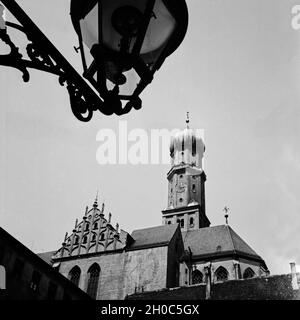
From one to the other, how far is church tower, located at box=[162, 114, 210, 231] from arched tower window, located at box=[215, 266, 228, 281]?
12.6 m

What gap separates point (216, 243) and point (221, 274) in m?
4.10

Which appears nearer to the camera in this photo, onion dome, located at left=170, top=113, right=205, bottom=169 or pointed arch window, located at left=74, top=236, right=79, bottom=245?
pointed arch window, located at left=74, top=236, right=79, bottom=245

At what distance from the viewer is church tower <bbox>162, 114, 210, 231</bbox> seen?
167ft

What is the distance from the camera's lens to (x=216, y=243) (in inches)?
1554

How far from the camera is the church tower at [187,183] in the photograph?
50.9 m

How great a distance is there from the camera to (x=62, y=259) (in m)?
35.2

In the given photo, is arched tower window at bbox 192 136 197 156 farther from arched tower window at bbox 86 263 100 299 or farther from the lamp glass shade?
the lamp glass shade

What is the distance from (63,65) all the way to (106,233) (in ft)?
110

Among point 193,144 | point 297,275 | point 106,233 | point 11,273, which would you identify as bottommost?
point 11,273

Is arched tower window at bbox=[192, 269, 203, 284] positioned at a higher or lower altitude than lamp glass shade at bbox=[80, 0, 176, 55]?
higher

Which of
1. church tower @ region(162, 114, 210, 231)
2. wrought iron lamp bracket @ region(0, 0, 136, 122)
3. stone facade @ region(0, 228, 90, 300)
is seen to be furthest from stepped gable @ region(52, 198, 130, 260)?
wrought iron lamp bracket @ region(0, 0, 136, 122)

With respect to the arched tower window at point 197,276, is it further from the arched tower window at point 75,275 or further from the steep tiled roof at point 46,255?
the steep tiled roof at point 46,255

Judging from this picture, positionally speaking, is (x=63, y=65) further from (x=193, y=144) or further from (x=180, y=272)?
(x=193, y=144)
